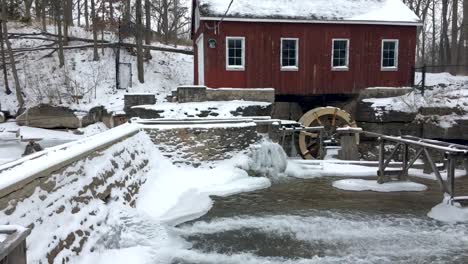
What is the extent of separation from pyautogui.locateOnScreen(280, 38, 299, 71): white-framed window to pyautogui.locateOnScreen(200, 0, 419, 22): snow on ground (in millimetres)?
1014

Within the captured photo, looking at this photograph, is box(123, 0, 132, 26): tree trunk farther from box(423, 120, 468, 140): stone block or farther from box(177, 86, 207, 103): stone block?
box(423, 120, 468, 140): stone block

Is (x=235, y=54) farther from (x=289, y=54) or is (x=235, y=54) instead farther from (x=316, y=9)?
(x=316, y=9)

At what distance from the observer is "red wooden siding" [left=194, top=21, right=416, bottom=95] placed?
1753 centimetres

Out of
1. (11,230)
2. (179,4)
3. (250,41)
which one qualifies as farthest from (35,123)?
(179,4)

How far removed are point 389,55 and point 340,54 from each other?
7.04ft

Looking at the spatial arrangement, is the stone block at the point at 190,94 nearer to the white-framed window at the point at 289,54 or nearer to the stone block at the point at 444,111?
the white-framed window at the point at 289,54

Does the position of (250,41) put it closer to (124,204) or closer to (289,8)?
(289,8)

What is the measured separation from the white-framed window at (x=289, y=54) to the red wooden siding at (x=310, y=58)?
16 cm

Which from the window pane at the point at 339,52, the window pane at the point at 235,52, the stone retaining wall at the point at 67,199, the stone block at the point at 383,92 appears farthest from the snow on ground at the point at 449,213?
the window pane at the point at 339,52

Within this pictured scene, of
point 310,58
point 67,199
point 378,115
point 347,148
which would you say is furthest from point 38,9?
point 67,199

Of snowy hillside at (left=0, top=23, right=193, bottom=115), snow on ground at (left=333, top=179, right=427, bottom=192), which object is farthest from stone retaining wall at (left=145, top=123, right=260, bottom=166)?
snowy hillside at (left=0, top=23, right=193, bottom=115)

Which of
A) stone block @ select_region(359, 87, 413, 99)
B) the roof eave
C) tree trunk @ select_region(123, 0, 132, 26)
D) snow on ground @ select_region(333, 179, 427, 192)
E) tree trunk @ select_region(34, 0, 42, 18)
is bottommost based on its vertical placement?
snow on ground @ select_region(333, 179, 427, 192)

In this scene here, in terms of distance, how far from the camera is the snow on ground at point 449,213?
6.95 metres

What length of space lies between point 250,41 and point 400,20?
20.5ft
